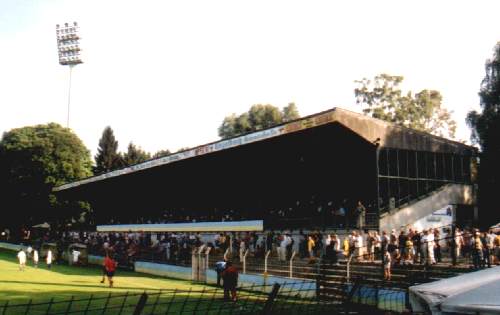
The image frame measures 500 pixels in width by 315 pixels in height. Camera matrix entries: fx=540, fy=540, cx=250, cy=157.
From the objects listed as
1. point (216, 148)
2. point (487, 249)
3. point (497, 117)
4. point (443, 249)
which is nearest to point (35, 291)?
point (216, 148)

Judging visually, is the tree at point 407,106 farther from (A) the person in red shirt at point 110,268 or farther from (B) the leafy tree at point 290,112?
(A) the person in red shirt at point 110,268

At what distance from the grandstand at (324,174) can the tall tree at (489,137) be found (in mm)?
2566

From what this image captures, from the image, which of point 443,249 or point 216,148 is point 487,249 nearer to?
point 443,249

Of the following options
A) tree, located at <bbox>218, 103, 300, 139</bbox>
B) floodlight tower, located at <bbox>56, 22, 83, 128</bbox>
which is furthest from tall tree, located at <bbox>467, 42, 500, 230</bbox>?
floodlight tower, located at <bbox>56, 22, 83, 128</bbox>

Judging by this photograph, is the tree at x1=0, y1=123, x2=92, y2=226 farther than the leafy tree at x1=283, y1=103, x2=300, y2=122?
No

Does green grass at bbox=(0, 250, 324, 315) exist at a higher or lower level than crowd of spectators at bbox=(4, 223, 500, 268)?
lower

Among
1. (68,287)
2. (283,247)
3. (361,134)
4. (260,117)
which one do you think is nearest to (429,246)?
(361,134)

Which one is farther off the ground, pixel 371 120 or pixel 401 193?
pixel 371 120

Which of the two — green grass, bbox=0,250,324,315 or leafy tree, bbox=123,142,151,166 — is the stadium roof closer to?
green grass, bbox=0,250,324,315

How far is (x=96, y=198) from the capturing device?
61.4 meters

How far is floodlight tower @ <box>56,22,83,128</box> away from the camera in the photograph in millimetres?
76000

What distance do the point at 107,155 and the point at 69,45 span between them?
58.9ft

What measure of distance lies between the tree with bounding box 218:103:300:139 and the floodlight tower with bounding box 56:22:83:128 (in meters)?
24.3

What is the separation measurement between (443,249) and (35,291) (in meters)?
19.7
